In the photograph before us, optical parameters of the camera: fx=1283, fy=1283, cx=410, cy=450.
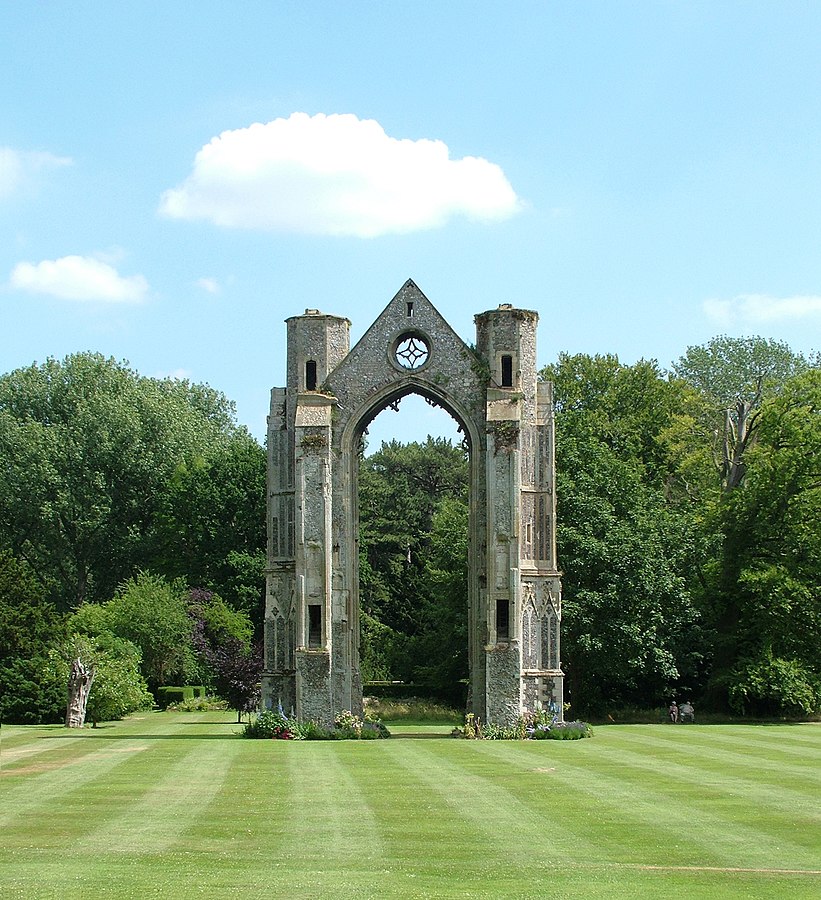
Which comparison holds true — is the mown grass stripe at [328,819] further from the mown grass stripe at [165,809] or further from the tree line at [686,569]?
the tree line at [686,569]

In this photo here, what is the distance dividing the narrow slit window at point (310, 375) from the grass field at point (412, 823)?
11.4 metres

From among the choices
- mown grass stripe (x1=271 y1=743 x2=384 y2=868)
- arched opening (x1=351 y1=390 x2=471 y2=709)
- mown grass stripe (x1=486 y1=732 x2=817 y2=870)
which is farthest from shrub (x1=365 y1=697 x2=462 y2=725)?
mown grass stripe (x1=486 y1=732 x2=817 y2=870)

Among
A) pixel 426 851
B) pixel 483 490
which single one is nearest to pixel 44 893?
pixel 426 851

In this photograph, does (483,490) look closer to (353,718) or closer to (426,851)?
(353,718)

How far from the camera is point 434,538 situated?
52.3 m

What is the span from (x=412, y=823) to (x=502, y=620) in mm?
16437

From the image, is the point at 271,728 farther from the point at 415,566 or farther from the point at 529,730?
the point at 415,566

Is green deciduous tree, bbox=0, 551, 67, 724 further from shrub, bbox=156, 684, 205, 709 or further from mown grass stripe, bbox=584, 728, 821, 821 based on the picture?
mown grass stripe, bbox=584, 728, 821, 821

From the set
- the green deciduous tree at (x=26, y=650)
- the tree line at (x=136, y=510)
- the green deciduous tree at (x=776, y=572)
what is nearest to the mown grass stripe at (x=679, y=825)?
the green deciduous tree at (x=776, y=572)

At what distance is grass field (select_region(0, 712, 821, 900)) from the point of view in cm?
1306

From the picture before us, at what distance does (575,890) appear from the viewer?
12.7m

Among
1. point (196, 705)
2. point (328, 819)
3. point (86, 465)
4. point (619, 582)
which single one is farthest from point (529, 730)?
point (86, 465)

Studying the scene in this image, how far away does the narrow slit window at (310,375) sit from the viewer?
115 ft

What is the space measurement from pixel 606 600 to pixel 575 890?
27.6 m
